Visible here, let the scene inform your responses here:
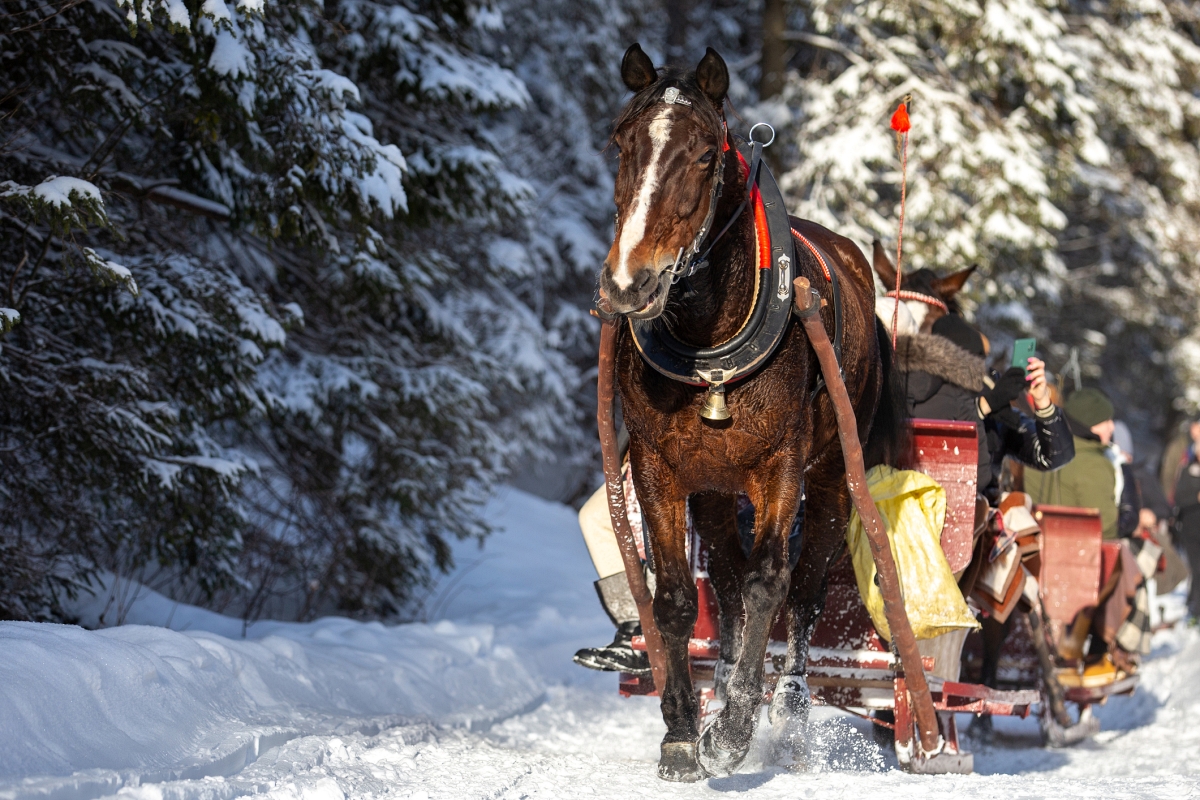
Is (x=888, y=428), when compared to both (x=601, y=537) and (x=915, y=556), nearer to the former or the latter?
(x=915, y=556)

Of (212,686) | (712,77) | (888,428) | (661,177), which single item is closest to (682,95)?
(712,77)

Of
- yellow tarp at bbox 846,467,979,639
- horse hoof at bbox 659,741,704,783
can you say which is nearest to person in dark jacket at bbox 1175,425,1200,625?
yellow tarp at bbox 846,467,979,639

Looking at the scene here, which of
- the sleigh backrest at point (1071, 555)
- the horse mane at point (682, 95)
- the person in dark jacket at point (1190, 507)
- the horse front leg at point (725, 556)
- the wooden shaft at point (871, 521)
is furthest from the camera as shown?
the person in dark jacket at point (1190, 507)

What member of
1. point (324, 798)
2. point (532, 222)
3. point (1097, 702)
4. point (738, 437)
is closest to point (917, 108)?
point (532, 222)

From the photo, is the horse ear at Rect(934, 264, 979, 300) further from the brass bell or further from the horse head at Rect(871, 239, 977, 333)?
the brass bell

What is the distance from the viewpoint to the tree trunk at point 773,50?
15.6m

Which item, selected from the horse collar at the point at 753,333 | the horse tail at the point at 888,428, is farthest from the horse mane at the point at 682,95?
the horse tail at the point at 888,428

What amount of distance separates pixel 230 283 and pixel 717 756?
3.74 meters

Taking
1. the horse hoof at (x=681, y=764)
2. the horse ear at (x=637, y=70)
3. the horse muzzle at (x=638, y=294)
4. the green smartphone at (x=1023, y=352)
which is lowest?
the horse hoof at (x=681, y=764)

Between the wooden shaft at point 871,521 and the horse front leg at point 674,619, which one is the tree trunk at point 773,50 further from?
the horse front leg at point 674,619

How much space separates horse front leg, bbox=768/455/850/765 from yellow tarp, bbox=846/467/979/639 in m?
0.18

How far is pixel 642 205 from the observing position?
3.32 m

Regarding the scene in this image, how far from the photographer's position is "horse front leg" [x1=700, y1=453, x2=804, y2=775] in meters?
3.83

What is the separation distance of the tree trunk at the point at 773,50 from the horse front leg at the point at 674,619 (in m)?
12.6
